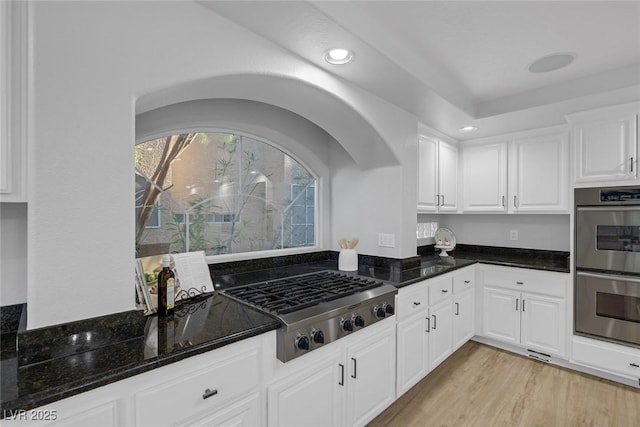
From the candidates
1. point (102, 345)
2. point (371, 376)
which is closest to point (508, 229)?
point (371, 376)

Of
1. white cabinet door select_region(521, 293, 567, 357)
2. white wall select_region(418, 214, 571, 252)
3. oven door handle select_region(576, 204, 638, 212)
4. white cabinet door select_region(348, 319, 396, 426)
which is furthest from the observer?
white wall select_region(418, 214, 571, 252)

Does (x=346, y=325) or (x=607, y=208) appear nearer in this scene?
(x=346, y=325)

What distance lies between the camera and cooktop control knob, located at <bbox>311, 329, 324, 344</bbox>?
149 centimetres

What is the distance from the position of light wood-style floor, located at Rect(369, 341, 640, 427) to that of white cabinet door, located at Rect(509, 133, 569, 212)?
154cm

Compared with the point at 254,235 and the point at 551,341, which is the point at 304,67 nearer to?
the point at 254,235

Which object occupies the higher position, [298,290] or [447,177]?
[447,177]

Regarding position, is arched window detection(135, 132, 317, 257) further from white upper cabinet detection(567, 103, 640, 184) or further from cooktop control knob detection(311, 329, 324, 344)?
white upper cabinet detection(567, 103, 640, 184)

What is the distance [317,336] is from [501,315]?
7.98ft

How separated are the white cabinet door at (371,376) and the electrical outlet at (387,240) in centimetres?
73

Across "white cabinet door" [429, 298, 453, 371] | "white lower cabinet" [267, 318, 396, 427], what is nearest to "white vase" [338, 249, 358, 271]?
"white lower cabinet" [267, 318, 396, 427]

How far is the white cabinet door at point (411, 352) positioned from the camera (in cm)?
213

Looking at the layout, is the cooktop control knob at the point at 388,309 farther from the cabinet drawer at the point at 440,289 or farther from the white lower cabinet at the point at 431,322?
the cabinet drawer at the point at 440,289

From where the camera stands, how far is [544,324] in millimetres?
2828

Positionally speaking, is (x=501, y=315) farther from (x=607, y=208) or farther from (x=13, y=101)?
(x=13, y=101)
